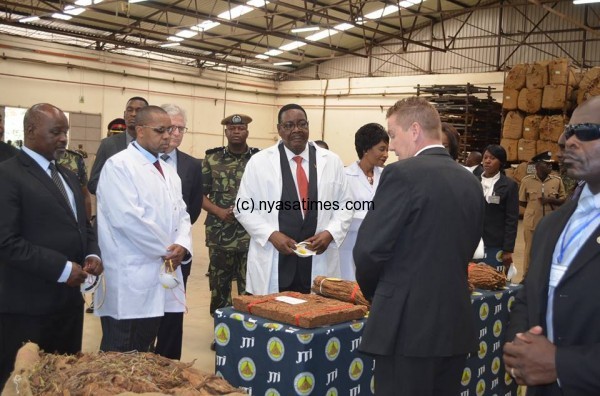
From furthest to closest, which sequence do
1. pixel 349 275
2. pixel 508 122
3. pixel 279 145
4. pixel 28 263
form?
pixel 508 122, pixel 349 275, pixel 279 145, pixel 28 263

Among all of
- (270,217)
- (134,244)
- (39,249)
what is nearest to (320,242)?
(270,217)

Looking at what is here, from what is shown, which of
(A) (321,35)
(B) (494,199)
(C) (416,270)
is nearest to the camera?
(C) (416,270)

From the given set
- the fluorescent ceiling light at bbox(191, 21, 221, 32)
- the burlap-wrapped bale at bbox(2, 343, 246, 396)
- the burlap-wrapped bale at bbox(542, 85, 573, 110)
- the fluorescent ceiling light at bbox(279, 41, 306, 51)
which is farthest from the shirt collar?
the fluorescent ceiling light at bbox(279, 41, 306, 51)

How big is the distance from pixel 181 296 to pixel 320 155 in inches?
52.0

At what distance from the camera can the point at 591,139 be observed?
68.8 inches

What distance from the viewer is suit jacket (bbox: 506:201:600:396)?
1637 millimetres

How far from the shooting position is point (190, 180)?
448cm

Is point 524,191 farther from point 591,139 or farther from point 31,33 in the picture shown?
point 31,33

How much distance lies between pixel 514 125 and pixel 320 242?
11.4 m

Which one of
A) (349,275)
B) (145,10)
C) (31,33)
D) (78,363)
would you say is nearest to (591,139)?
(78,363)

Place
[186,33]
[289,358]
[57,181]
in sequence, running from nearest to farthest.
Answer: [289,358] → [57,181] → [186,33]

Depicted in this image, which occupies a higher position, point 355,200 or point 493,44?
point 493,44

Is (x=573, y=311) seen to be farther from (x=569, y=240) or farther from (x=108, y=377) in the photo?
(x=108, y=377)

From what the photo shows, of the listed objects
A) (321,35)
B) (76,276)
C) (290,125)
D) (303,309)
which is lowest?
(303,309)
